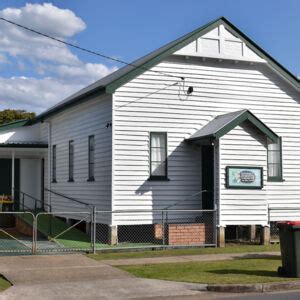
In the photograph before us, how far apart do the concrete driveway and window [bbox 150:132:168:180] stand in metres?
5.37

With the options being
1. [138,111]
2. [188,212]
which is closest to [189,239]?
[188,212]

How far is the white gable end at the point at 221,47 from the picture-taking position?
1931cm

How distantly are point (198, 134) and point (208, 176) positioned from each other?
1.48 m

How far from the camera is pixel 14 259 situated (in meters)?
14.8

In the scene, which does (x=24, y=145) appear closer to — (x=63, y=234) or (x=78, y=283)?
(x=63, y=234)

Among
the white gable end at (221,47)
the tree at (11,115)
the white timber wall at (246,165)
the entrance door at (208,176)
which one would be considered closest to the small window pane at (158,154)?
the entrance door at (208,176)

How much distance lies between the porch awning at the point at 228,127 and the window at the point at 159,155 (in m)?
0.91

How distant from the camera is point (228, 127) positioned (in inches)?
705

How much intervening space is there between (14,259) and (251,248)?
283 inches

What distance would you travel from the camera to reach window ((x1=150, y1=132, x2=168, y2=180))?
18.9 m

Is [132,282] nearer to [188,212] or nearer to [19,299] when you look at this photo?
[19,299]

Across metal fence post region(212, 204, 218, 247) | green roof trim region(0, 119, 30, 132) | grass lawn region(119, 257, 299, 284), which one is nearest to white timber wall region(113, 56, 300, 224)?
metal fence post region(212, 204, 218, 247)

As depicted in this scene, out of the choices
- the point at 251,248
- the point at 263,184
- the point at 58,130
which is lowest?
the point at 251,248

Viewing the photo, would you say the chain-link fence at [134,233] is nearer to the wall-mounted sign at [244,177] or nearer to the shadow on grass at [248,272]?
the wall-mounted sign at [244,177]
